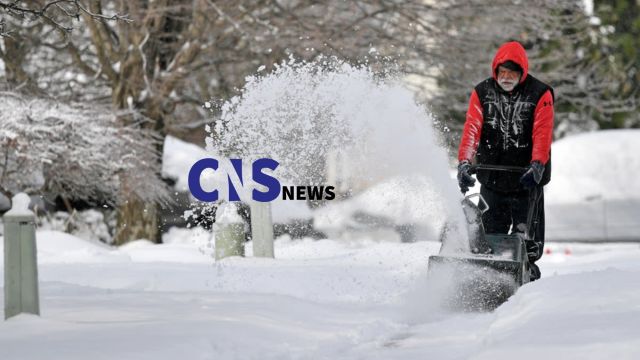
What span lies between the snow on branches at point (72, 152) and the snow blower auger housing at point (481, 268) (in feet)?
24.4

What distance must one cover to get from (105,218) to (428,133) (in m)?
8.75

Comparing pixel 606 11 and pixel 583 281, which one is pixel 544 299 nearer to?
pixel 583 281

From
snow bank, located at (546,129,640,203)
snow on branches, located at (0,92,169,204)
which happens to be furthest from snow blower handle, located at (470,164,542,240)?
snow on branches, located at (0,92,169,204)

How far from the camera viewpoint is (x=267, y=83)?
12.3 meters

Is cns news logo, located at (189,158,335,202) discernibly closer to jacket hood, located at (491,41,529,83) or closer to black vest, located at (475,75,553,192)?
black vest, located at (475,75,553,192)

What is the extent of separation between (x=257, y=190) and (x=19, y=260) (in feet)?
17.7

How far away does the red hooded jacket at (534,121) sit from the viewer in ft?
25.8

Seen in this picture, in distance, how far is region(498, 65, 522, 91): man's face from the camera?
802 cm

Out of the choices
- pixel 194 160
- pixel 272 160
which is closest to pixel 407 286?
pixel 272 160

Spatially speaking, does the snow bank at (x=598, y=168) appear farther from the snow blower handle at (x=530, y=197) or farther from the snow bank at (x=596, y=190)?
the snow blower handle at (x=530, y=197)

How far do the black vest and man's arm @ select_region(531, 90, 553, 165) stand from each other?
0.05 m

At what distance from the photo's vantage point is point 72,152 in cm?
1440

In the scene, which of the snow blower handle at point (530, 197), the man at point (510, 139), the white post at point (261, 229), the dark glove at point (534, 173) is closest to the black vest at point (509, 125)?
the man at point (510, 139)

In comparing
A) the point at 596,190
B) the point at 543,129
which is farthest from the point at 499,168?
the point at 596,190
